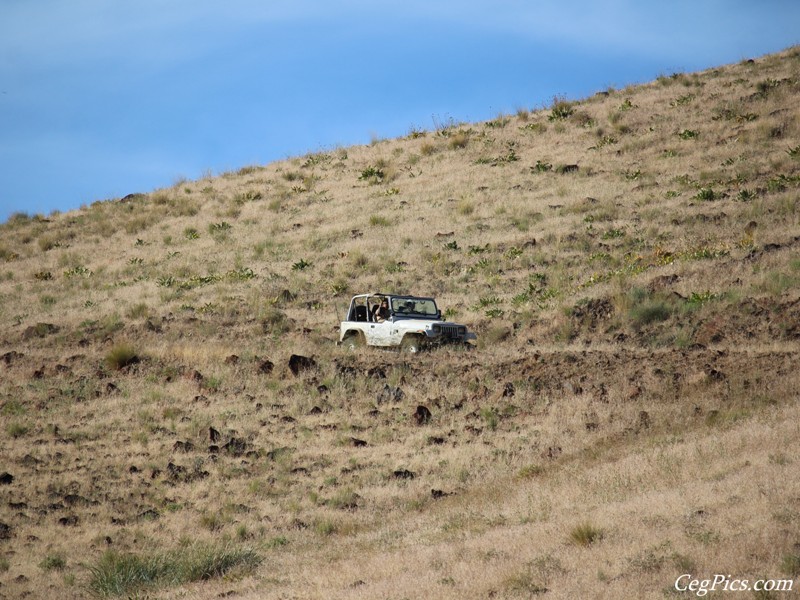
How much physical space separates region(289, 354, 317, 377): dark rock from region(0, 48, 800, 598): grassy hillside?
1.91 ft

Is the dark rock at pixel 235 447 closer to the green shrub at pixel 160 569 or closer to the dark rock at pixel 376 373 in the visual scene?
the dark rock at pixel 376 373

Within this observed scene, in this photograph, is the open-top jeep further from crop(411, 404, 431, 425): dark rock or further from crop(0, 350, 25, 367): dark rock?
crop(0, 350, 25, 367): dark rock

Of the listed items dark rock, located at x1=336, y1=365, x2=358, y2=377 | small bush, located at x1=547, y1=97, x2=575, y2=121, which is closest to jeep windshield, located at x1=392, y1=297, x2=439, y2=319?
dark rock, located at x1=336, y1=365, x2=358, y2=377

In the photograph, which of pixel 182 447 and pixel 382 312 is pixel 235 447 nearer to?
pixel 182 447

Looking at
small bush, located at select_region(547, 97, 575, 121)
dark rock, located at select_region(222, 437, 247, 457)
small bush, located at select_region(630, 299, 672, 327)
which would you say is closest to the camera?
dark rock, located at select_region(222, 437, 247, 457)

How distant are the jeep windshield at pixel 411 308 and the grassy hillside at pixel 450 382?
4.41 ft

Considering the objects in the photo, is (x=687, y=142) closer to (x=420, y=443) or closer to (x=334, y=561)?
(x=420, y=443)

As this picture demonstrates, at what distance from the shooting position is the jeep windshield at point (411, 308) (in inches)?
871

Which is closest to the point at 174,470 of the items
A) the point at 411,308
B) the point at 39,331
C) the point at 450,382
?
the point at 450,382

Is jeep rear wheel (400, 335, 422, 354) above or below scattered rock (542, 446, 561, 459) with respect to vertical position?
above

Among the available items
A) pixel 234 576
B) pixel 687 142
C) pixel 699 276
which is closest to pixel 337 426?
pixel 234 576

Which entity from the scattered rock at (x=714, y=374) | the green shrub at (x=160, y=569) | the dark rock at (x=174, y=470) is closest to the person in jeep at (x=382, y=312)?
the dark rock at (x=174, y=470)

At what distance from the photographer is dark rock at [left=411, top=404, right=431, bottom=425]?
55.9ft

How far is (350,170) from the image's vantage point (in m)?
43.7
